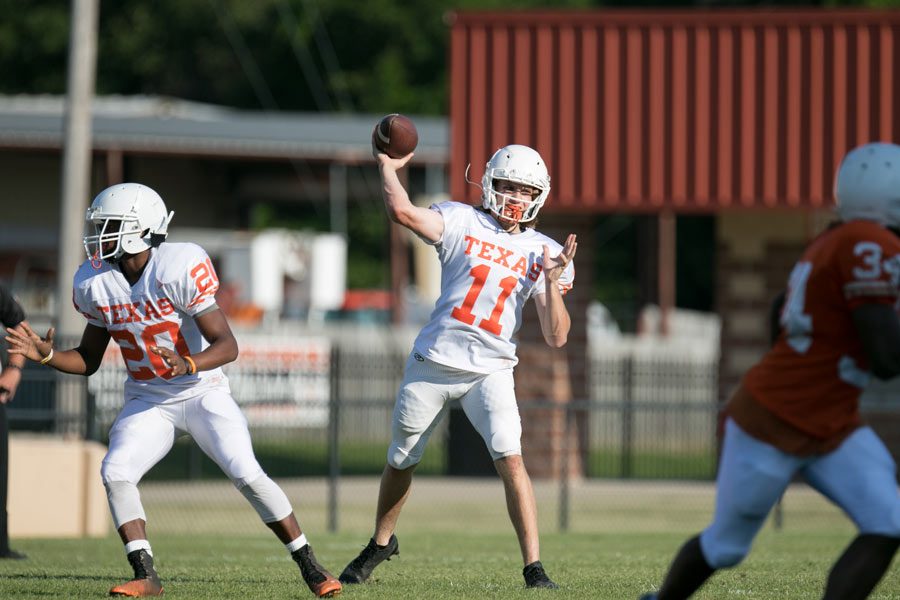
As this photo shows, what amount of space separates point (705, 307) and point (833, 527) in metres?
38.3

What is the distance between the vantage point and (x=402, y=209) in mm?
6934

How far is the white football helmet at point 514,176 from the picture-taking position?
726 centimetres

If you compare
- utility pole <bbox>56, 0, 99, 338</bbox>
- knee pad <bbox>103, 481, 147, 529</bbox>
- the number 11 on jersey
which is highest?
utility pole <bbox>56, 0, 99, 338</bbox>

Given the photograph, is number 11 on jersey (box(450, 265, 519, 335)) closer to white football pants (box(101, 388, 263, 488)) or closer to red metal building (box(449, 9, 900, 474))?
white football pants (box(101, 388, 263, 488))

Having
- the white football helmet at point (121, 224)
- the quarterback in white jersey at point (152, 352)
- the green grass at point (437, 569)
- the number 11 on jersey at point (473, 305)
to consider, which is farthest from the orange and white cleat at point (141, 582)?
the number 11 on jersey at point (473, 305)

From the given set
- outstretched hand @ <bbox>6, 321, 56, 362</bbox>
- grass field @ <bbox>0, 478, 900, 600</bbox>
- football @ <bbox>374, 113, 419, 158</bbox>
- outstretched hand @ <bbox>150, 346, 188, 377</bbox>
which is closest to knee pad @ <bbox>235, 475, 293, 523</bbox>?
grass field @ <bbox>0, 478, 900, 600</bbox>

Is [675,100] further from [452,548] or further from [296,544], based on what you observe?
[296,544]

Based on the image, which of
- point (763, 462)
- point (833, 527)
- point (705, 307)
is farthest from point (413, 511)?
point (705, 307)

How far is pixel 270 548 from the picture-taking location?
36.5ft

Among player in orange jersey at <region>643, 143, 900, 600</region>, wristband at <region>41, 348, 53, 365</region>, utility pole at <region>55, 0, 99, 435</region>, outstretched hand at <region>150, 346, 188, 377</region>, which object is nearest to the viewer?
player in orange jersey at <region>643, 143, 900, 600</region>

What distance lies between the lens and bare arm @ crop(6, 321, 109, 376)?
22.5 ft

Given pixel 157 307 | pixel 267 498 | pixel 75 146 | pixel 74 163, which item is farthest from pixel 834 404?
pixel 75 146

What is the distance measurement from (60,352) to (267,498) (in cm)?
121

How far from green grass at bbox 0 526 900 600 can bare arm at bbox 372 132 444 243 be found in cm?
169
